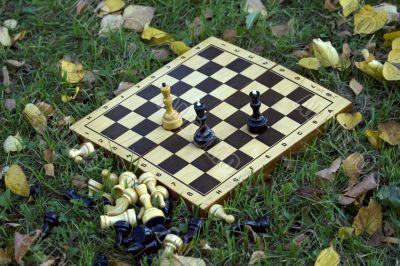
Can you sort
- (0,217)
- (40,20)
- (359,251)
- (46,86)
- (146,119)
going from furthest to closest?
(40,20), (46,86), (146,119), (0,217), (359,251)

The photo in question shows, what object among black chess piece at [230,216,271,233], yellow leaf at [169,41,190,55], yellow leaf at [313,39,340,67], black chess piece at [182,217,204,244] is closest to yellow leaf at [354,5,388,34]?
yellow leaf at [313,39,340,67]

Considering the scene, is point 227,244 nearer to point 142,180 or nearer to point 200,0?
point 142,180

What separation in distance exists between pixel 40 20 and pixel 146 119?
0.95 m

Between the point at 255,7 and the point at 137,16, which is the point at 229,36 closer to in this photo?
the point at 255,7

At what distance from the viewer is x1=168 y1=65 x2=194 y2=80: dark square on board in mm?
3225

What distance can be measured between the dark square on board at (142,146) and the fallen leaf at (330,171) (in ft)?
1.98

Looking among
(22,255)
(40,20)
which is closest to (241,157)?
(22,255)

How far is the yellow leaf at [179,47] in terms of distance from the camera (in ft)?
11.2

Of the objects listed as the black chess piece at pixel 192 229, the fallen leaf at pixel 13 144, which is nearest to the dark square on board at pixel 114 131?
the fallen leaf at pixel 13 144

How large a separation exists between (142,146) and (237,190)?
1.37ft

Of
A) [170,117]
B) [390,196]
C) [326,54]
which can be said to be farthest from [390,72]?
[170,117]

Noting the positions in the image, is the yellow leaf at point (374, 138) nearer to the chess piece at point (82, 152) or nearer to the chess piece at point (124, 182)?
the chess piece at point (124, 182)

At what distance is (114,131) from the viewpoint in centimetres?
298

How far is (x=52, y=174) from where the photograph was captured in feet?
9.43
